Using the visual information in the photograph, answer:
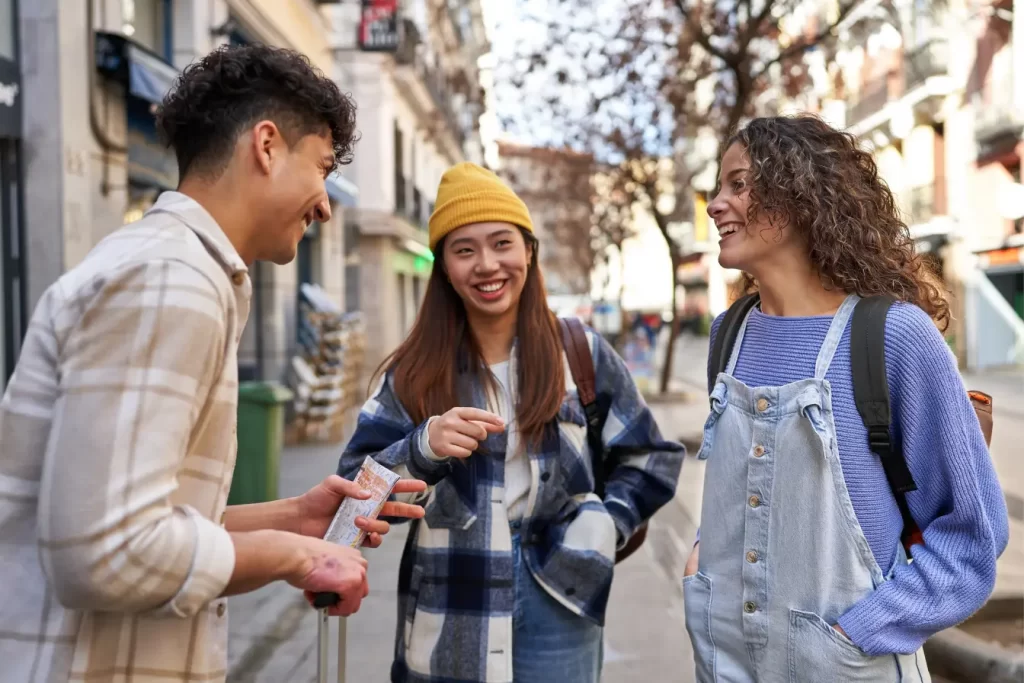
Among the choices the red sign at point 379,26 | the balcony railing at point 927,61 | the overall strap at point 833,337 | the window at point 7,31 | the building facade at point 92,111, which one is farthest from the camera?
the balcony railing at point 927,61

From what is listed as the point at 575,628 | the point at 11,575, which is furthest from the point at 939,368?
the point at 11,575

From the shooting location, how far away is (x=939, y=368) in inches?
69.4

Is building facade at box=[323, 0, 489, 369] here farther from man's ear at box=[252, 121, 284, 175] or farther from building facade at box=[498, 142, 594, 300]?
man's ear at box=[252, 121, 284, 175]

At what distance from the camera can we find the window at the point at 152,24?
8.80 metres

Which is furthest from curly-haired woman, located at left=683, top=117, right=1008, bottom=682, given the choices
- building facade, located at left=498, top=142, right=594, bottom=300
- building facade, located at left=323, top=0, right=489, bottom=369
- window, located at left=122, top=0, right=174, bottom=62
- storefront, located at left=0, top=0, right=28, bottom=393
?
building facade, located at left=323, top=0, right=489, bottom=369

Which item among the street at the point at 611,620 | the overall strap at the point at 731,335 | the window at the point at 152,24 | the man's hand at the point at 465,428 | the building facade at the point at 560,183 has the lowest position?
the street at the point at 611,620

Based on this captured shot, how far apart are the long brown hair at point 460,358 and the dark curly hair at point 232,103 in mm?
1027

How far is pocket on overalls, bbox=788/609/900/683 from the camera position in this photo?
1741 mm

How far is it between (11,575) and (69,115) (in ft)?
20.5

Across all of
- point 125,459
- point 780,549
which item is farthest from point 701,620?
point 125,459

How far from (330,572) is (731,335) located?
1.23m

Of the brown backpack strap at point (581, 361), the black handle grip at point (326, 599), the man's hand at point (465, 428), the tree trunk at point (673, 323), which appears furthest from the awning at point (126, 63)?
the tree trunk at point (673, 323)

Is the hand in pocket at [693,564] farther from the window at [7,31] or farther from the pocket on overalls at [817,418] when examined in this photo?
the window at [7,31]

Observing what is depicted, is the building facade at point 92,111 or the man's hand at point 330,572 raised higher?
the building facade at point 92,111
